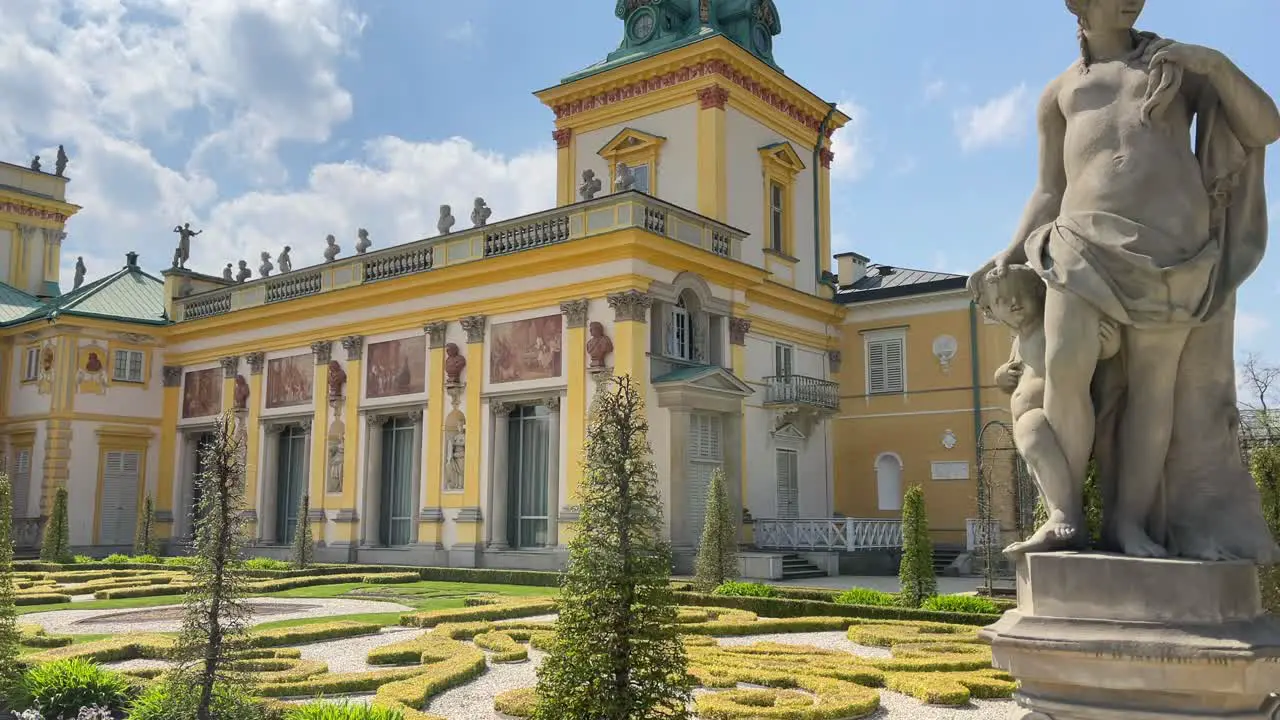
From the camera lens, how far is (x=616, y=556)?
21.1 feet

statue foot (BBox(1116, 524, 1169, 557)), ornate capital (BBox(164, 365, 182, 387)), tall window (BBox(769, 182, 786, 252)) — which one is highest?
tall window (BBox(769, 182, 786, 252))

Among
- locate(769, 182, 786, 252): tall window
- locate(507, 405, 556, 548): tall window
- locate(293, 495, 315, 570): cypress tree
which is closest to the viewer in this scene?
locate(293, 495, 315, 570): cypress tree

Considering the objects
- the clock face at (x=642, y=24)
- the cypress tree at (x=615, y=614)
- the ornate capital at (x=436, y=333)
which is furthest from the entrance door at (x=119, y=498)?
the cypress tree at (x=615, y=614)

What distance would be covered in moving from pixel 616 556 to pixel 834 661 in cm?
522

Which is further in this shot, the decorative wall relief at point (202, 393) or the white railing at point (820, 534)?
the decorative wall relief at point (202, 393)

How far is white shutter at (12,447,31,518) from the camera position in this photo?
3319 cm

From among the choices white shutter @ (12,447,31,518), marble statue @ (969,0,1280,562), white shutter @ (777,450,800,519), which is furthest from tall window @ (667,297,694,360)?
white shutter @ (12,447,31,518)

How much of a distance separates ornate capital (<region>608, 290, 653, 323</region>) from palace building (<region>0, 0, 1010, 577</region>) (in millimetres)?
53

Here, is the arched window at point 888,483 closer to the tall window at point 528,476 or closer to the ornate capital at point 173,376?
the tall window at point 528,476

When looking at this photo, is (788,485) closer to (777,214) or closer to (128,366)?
(777,214)

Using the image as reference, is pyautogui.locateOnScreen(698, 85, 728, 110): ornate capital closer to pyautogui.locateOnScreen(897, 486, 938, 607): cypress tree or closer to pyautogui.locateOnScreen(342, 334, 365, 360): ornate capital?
pyautogui.locateOnScreen(342, 334, 365, 360): ornate capital

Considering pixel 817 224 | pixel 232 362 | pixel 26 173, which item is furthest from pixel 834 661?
pixel 26 173

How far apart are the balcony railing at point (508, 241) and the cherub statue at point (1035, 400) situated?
17.9 metres

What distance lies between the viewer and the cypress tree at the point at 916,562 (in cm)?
1570
